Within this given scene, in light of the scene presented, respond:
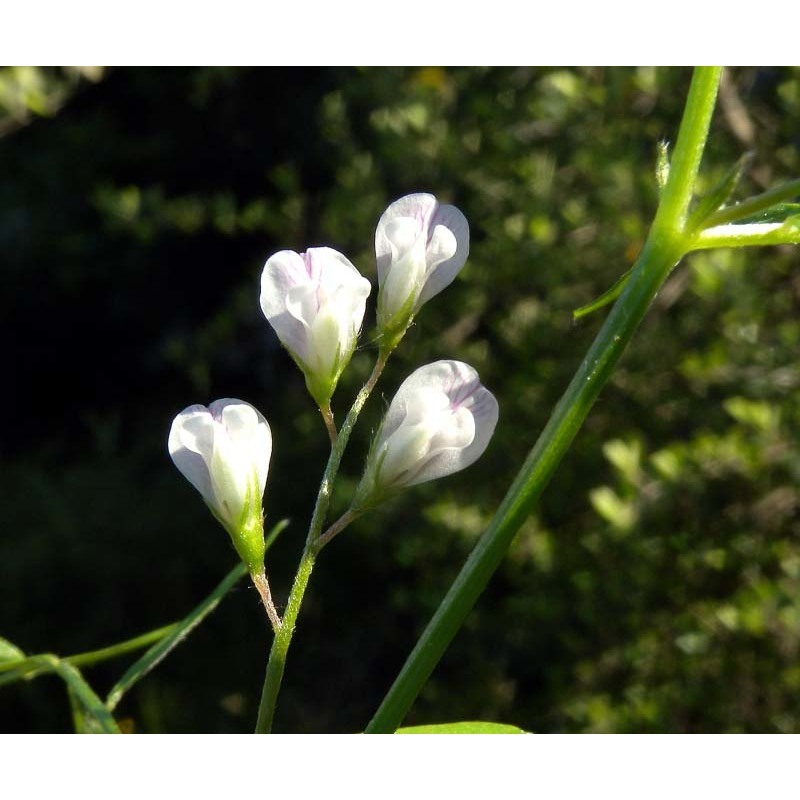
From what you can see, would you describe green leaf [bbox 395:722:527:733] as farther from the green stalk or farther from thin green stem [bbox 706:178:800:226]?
thin green stem [bbox 706:178:800:226]

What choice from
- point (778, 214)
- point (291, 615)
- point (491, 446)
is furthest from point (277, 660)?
point (491, 446)

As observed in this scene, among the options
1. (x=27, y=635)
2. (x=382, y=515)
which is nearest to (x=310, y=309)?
(x=382, y=515)

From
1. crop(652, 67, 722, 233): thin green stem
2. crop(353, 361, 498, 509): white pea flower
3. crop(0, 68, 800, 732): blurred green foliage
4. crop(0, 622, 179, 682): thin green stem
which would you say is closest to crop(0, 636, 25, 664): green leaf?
crop(0, 622, 179, 682): thin green stem

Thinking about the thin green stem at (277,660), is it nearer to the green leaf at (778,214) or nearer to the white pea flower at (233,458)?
the white pea flower at (233,458)

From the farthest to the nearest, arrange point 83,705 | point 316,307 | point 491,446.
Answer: point 491,446 → point 316,307 → point 83,705

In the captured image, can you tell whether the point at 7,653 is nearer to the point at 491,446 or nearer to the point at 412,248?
→ the point at 412,248

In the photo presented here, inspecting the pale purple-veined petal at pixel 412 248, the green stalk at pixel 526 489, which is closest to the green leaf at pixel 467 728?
the green stalk at pixel 526 489
